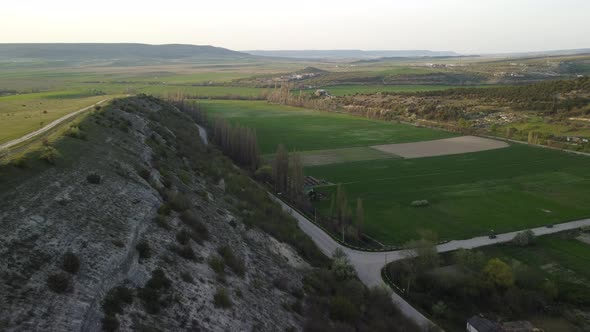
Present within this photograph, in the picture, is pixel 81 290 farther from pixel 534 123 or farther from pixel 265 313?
pixel 534 123

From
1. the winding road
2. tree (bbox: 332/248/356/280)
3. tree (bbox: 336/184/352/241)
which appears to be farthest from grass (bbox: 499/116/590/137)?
tree (bbox: 332/248/356/280)

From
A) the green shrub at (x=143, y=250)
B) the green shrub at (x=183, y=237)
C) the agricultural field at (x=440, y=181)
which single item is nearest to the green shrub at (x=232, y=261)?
the green shrub at (x=183, y=237)

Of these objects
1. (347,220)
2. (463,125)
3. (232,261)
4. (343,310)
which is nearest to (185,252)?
(232,261)

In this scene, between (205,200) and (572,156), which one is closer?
(205,200)

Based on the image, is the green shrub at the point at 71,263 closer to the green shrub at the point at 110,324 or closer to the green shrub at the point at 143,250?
the green shrub at the point at 110,324

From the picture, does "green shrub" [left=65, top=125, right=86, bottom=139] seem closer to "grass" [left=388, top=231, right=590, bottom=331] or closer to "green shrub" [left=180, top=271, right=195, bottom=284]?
"green shrub" [left=180, top=271, right=195, bottom=284]

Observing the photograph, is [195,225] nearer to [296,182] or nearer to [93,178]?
[93,178]

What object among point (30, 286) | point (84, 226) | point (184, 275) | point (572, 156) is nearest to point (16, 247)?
point (30, 286)
